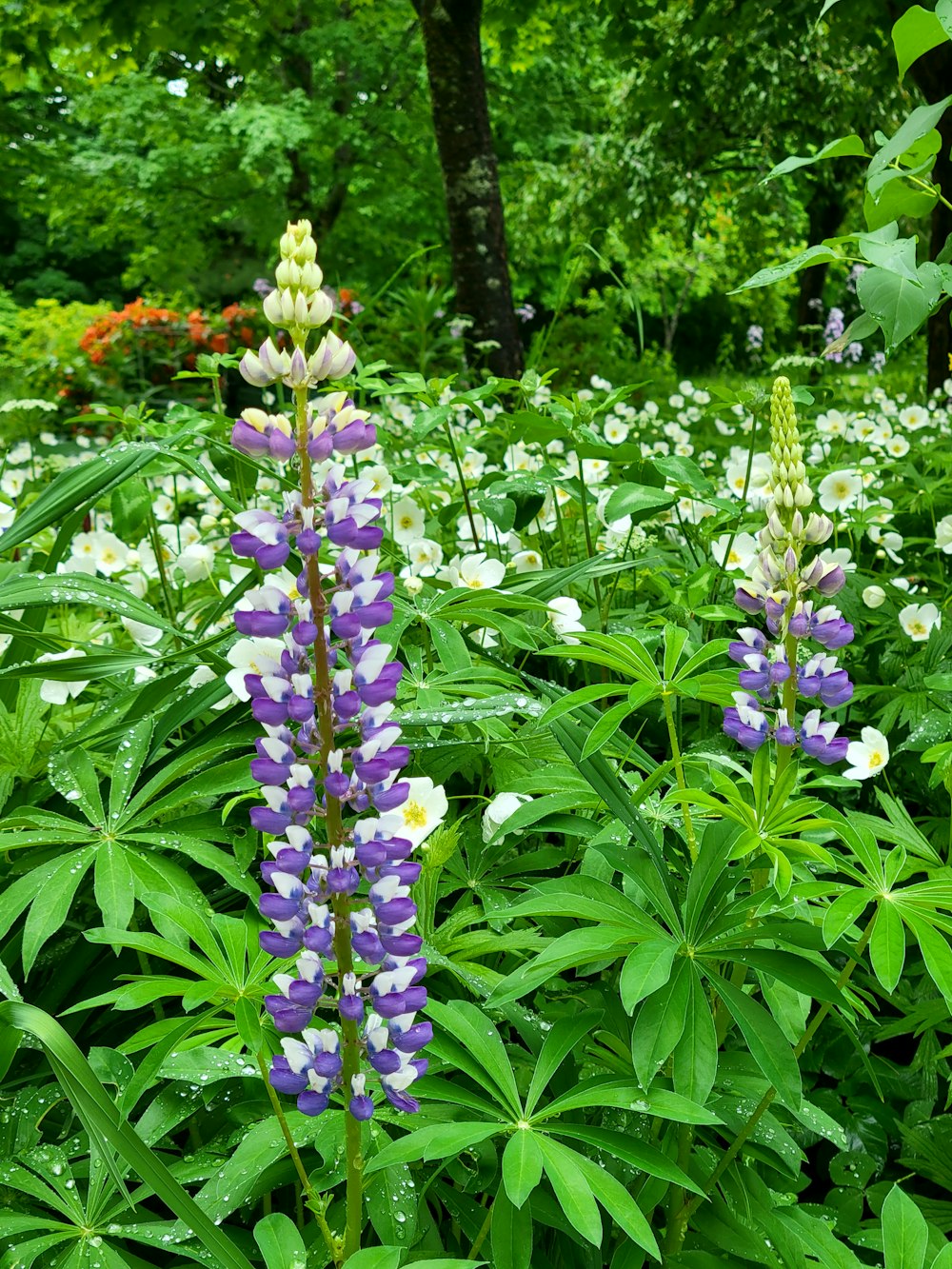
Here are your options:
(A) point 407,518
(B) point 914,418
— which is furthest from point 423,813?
(B) point 914,418

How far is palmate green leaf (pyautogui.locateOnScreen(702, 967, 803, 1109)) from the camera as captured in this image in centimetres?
114

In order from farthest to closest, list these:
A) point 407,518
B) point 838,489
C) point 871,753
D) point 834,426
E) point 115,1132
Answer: point 834,426, point 838,489, point 407,518, point 871,753, point 115,1132

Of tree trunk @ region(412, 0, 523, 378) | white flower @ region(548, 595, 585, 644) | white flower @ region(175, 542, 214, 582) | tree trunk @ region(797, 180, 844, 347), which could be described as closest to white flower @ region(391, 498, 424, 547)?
white flower @ region(175, 542, 214, 582)

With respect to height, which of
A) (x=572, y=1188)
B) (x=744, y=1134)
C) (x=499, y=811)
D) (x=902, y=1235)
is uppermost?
(x=499, y=811)

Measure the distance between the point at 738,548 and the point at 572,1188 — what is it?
172 cm

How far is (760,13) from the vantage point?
25.1ft

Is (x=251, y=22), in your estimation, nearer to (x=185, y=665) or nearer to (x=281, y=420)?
(x=185, y=665)

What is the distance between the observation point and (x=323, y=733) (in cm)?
98

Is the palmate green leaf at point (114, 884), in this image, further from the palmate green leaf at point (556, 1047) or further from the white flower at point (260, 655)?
the palmate green leaf at point (556, 1047)

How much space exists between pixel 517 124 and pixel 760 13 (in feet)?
24.3

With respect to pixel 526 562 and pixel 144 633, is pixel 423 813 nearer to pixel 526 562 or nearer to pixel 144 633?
pixel 144 633

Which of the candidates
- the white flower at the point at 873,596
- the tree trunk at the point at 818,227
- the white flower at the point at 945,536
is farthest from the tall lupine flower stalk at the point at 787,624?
the tree trunk at the point at 818,227

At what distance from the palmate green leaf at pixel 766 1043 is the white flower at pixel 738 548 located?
132 cm

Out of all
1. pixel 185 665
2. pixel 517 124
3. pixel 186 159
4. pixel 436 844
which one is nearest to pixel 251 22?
pixel 186 159
